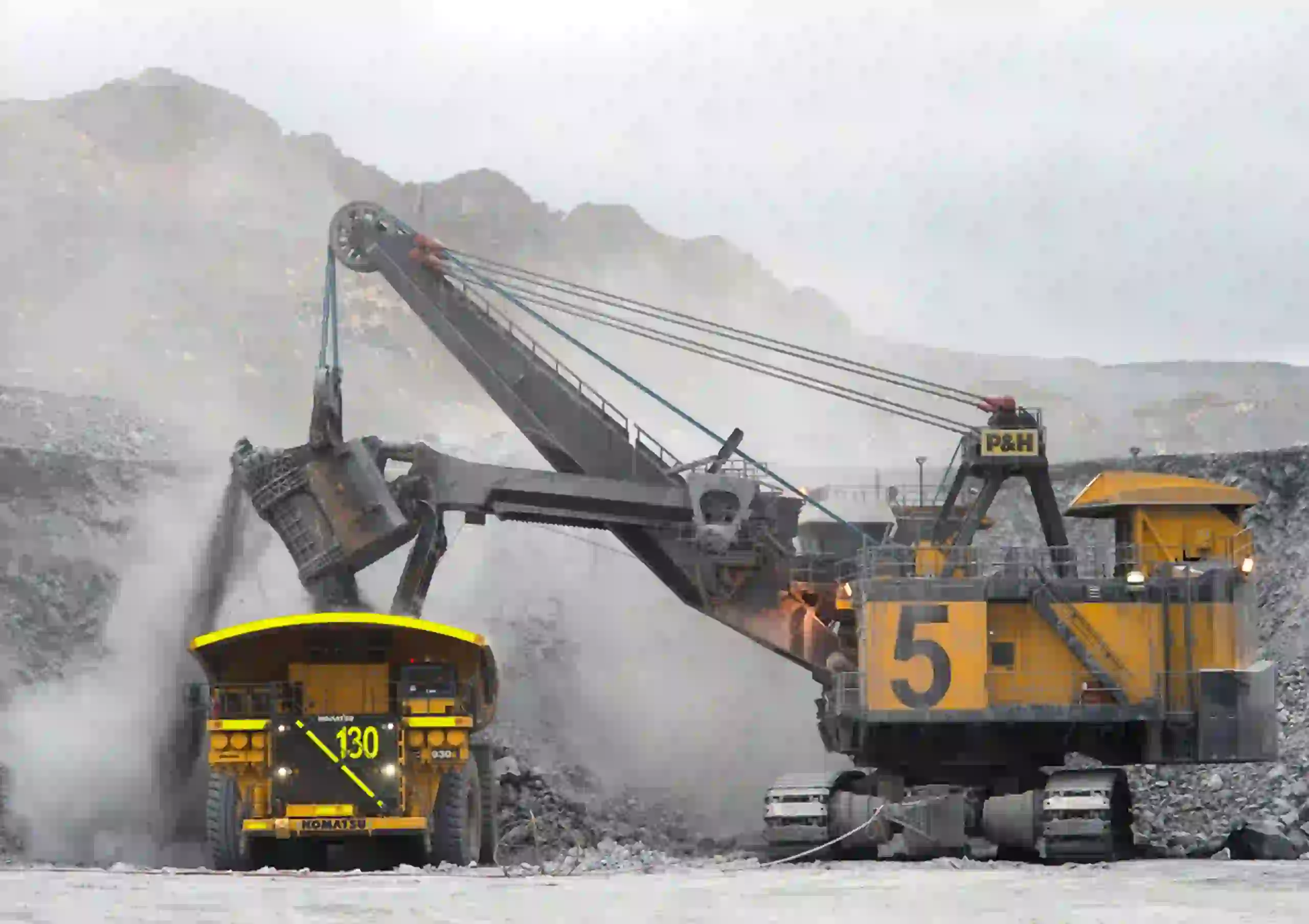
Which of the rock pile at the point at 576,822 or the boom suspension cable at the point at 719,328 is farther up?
the boom suspension cable at the point at 719,328

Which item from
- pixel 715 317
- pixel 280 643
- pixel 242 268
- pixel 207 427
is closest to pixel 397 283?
pixel 280 643

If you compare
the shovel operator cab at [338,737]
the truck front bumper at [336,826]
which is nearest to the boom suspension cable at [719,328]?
the shovel operator cab at [338,737]

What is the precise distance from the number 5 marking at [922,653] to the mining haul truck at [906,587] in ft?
0.07

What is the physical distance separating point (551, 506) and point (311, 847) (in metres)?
6.72

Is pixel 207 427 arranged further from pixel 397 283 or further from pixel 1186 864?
pixel 1186 864

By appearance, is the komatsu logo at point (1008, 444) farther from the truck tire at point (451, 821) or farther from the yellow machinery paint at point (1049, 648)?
the truck tire at point (451, 821)

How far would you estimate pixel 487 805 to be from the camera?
21047mm

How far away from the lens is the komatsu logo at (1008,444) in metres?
23.6

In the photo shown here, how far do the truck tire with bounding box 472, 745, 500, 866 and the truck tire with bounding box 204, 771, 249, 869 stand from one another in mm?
2963

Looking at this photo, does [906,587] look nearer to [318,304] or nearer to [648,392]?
[648,392]

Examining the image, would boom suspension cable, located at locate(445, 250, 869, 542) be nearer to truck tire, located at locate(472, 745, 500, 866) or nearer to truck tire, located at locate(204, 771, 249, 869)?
truck tire, located at locate(472, 745, 500, 866)

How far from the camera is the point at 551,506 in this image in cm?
2519

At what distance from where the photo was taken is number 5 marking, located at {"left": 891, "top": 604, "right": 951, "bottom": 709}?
21219 mm

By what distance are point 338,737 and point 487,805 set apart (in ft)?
9.79
